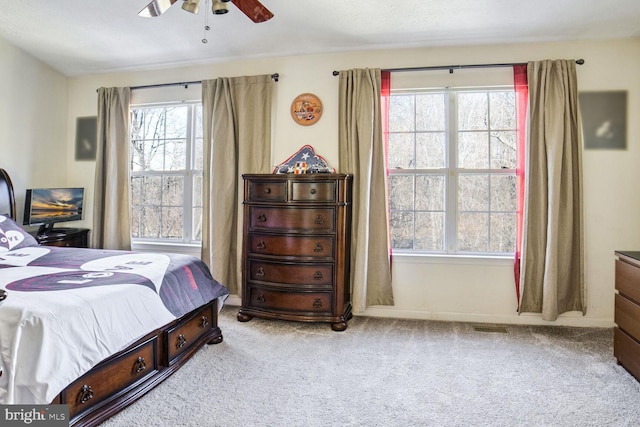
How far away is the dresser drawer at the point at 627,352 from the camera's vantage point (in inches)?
89.6

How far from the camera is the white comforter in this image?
1468 mm

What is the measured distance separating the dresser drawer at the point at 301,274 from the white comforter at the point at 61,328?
1.12m

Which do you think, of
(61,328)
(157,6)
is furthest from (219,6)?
(61,328)

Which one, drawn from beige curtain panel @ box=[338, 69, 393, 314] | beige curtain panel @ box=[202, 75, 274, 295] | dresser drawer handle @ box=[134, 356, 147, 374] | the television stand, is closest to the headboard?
the television stand

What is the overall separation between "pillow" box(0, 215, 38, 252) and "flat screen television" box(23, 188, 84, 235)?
487 mm

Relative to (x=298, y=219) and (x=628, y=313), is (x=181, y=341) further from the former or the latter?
(x=628, y=313)

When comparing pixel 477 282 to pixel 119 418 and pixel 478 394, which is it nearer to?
pixel 478 394

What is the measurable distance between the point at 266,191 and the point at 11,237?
6.54 ft

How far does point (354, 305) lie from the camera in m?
3.40

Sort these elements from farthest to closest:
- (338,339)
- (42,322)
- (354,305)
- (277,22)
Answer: (354,305)
(277,22)
(338,339)
(42,322)

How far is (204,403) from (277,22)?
9.45ft

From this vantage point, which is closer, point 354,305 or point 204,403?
point 204,403

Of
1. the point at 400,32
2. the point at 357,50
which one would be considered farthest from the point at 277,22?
the point at 400,32

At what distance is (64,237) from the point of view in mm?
3775
